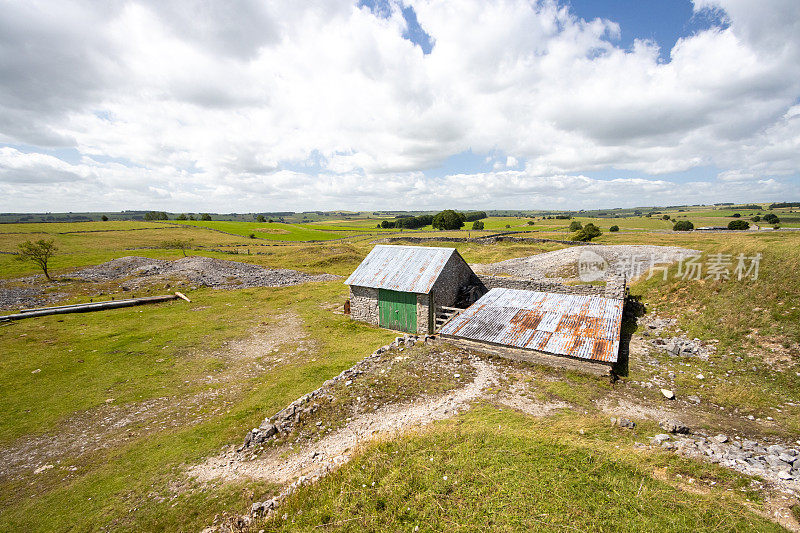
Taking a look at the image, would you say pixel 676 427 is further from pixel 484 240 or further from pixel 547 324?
pixel 484 240

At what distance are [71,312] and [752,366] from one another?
48969mm

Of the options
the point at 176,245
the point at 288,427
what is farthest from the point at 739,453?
the point at 176,245

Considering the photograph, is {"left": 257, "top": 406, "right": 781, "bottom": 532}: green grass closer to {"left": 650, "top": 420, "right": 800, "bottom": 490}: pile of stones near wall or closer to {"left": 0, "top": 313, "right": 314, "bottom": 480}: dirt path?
{"left": 650, "top": 420, "right": 800, "bottom": 490}: pile of stones near wall

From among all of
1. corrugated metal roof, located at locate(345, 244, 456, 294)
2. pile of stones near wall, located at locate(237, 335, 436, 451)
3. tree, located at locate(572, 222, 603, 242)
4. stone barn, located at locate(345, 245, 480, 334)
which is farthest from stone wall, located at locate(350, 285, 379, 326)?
tree, located at locate(572, 222, 603, 242)

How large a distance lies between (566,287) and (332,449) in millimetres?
22627

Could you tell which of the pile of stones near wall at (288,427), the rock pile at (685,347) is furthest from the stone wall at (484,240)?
the pile of stones near wall at (288,427)

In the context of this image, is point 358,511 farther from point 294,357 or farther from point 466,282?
point 466,282

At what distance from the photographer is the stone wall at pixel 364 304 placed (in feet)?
78.3

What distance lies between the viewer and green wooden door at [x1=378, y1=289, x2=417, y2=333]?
22.0 metres

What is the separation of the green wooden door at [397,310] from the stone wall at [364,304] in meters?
0.47

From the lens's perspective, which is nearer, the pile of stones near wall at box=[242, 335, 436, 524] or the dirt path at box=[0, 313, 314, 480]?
the pile of stones near wall at box=[242, 335, 436, 524]

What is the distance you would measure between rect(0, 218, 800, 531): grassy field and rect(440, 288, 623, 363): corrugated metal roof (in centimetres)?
163

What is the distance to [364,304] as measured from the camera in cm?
2436

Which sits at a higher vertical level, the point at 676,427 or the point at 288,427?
the point at 676,427
